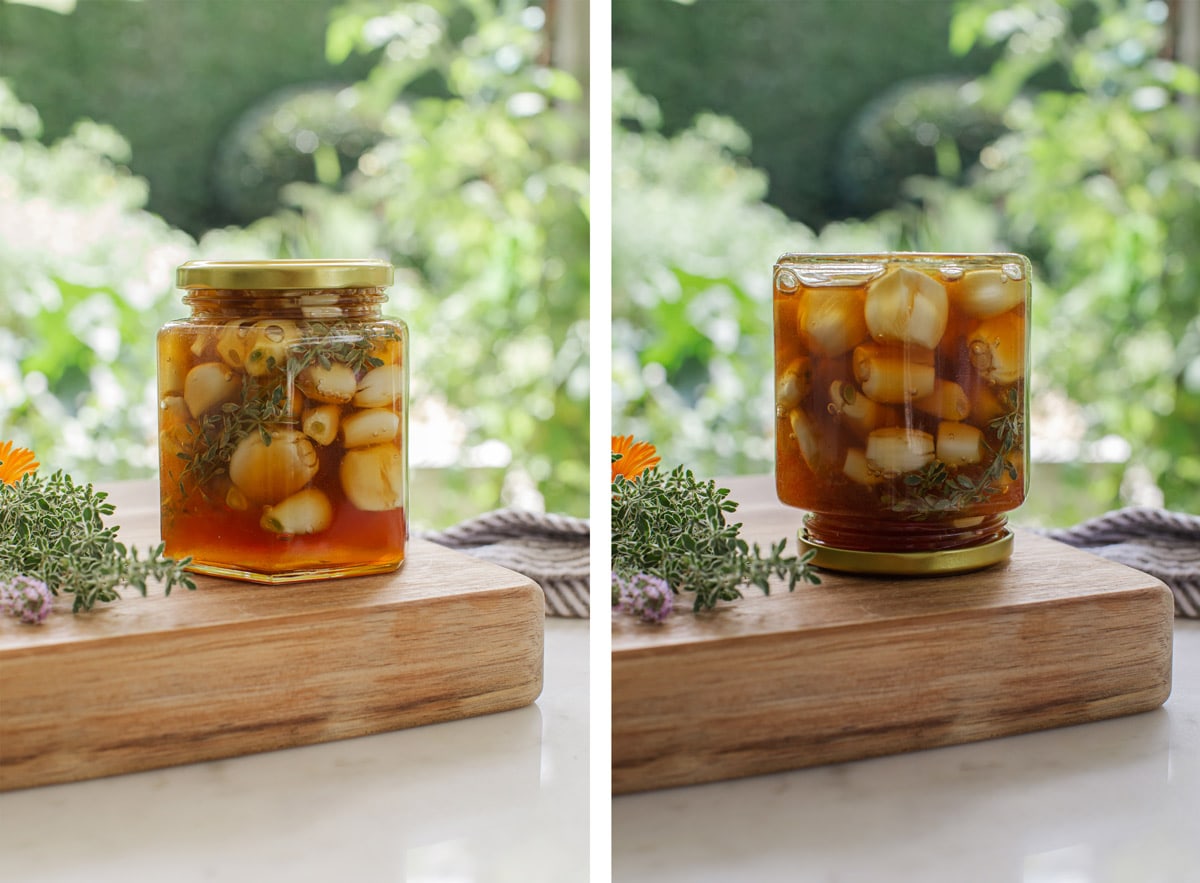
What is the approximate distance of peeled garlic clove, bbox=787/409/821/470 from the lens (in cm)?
63

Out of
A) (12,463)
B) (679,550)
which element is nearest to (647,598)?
(679,550)

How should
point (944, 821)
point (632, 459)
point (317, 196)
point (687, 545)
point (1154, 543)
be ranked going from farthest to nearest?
1. point (317, 196)
2. point (1154, 543)
3. point (632, 459)
4. point (687, 545)
5. point (944, 821)

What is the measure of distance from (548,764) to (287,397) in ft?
0.75

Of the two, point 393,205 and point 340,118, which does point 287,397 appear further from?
point 340,118

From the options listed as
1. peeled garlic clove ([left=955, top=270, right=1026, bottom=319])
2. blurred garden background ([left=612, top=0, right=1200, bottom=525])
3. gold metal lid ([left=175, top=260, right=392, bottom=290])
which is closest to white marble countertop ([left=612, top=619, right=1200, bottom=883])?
peeled garlic clove ([left=955, top=270, right=1026, bottom=319])

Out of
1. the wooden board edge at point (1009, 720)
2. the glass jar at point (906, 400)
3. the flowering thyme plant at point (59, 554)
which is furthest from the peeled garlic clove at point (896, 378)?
the flowering thyme plant at point (59, 554)

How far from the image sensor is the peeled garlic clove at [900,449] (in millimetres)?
603

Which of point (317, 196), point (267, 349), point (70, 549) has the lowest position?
point (70, 549)

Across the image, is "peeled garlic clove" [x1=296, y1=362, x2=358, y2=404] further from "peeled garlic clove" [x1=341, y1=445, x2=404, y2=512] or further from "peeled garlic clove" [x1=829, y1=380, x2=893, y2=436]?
"peeled garlic clove" [x1=829, y1=380, x2=893, y2=436]

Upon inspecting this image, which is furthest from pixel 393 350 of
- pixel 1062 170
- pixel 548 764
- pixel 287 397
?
pixel 1062 170

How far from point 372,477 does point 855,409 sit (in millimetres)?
256

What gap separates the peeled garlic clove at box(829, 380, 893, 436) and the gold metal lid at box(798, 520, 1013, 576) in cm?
6

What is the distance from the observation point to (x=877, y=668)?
1.81 feet

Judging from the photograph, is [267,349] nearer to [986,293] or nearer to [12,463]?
[12,463]
